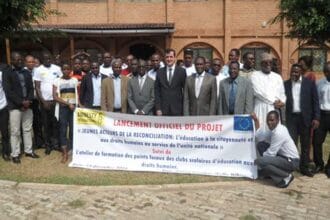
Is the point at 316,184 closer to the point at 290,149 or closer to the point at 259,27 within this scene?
the point at 290,149

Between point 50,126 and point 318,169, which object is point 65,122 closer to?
point 50,126

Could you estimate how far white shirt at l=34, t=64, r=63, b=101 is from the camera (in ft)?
29.7

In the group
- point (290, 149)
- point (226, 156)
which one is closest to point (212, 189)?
point (226, 156)

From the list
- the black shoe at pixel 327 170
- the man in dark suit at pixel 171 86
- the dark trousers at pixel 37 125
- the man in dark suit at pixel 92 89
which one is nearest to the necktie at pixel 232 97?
the man in dark suit at pixel 171 86

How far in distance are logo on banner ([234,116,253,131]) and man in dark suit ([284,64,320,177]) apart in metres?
0.90

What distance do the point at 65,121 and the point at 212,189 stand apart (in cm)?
338

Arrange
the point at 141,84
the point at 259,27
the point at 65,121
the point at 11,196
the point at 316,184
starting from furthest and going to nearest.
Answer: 1. the point at 259,27
2. the point at 65,121
3. the point at 141,84
4. the point at 316,184
5. the point at 11,196

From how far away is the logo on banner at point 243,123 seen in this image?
7.11 metres

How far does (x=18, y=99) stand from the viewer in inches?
322

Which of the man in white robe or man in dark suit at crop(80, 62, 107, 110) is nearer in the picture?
the man in white robe

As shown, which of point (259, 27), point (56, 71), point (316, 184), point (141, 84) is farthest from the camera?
point (259, 27)

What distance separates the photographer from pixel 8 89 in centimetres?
812

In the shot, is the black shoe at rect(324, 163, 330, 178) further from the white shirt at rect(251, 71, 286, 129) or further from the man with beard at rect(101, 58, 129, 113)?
the man with beard at rect(101, 58, 129, 113)

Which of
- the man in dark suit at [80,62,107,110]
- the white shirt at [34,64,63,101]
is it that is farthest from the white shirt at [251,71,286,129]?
the white shirt at [34,64,63,101]
